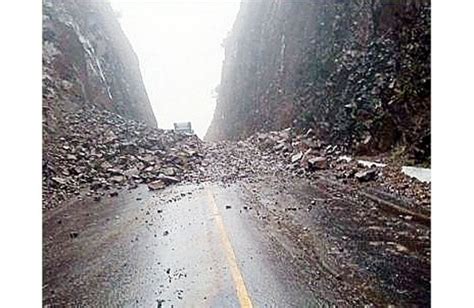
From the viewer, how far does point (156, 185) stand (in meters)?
13.1

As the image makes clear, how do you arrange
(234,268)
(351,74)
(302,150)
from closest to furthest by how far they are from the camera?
(234,268), (351,74), (302,150)

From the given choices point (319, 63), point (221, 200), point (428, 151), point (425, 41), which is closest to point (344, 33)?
point (319, 63)

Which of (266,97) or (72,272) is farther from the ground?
(266,97)

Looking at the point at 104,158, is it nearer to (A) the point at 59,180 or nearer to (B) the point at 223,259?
(A) the point at 59,180

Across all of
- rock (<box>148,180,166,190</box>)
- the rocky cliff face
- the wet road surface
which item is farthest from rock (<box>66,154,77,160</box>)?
the rocky cliff face

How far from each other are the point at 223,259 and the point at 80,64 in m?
18.7

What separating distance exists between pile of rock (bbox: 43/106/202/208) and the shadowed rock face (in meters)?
0.78

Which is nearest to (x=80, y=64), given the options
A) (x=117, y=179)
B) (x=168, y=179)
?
(x=117, y=179)

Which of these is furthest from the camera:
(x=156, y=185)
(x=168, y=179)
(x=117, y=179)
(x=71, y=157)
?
(x=71, y=157)

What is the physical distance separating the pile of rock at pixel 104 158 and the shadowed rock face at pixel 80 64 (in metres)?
0.78
